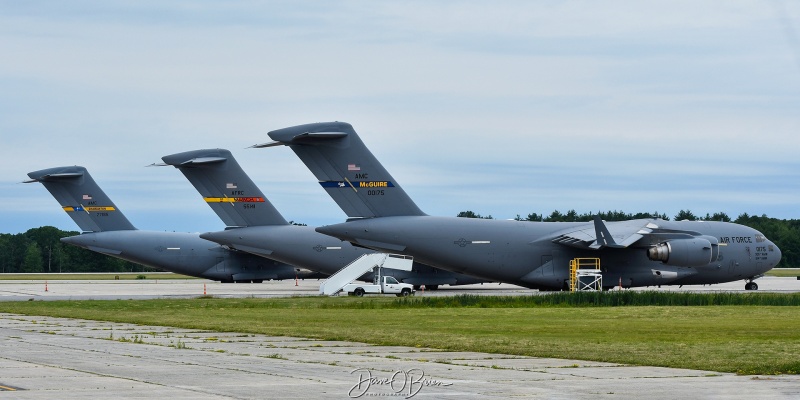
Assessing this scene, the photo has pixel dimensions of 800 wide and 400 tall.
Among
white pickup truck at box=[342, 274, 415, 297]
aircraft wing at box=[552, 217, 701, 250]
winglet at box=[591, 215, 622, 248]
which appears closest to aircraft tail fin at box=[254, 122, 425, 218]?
white pickup truck at box=[342, 274, 415, 297]

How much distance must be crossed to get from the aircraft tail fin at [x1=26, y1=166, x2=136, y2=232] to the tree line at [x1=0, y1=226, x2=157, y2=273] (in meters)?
69.1

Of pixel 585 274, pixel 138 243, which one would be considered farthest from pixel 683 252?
pixel 138 243

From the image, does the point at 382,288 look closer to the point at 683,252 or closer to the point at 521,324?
the point at 683,252

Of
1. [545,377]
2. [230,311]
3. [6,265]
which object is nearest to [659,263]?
[230,311]

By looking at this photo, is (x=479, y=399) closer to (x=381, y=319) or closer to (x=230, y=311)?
(x=381, y=319)

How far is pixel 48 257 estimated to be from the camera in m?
162

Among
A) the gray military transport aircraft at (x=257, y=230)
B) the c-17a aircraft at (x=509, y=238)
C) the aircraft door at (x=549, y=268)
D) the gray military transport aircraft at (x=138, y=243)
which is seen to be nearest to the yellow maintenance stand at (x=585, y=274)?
the c-17a aircraft at (x=509, y=238)

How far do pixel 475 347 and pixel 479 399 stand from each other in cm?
786

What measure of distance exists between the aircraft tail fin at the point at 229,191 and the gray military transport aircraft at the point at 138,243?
310 inches

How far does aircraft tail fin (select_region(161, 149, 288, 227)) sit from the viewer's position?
65812mm

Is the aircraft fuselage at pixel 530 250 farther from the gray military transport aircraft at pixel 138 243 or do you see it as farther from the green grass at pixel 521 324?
the gray military transport aircraft at pixel 138 243

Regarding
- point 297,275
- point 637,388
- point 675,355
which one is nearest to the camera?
point 637,388

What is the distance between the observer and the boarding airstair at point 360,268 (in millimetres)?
54094

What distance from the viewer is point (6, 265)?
162 metres
